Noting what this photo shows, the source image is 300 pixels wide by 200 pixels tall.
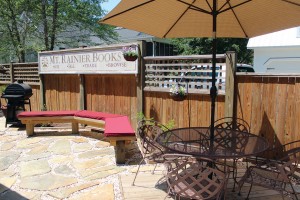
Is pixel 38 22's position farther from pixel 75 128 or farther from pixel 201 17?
pixel 201 17

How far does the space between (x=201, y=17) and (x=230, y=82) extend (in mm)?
1300

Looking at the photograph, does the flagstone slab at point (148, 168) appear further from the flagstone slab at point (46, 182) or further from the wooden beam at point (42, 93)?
the wooden beam at point (42, 93)

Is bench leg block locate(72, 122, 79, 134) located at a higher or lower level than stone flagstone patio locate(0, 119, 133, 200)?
higher

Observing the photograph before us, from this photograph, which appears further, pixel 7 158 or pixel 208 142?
pixel 7 158

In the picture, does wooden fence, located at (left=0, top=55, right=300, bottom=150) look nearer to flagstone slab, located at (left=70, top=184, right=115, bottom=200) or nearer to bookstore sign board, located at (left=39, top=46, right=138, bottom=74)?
bookstore sign board, located at (left=39, top=46, right=138, bottom=74)

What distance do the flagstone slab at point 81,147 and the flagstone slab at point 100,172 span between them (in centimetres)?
111

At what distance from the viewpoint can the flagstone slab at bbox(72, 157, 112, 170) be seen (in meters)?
4.24

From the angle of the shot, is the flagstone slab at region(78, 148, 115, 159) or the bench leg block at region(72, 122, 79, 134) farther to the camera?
the bench leg block at region(72, 122, 79, 134)

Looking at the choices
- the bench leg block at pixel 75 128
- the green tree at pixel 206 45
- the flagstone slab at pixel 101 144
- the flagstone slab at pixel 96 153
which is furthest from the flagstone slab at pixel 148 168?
the green tree at pixel 206 45

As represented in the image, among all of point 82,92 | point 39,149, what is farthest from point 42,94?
point 39,149

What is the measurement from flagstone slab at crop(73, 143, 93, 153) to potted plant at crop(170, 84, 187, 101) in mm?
1993

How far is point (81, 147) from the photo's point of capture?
5.30 metres

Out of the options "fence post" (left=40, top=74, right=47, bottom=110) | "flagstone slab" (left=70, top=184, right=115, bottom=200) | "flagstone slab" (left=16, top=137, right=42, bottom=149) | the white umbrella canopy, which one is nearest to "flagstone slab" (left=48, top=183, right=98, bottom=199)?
"flagstone slab" (left=70, top=184, right=115, bottom=200)

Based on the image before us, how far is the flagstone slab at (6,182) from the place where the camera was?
3.50 metres
